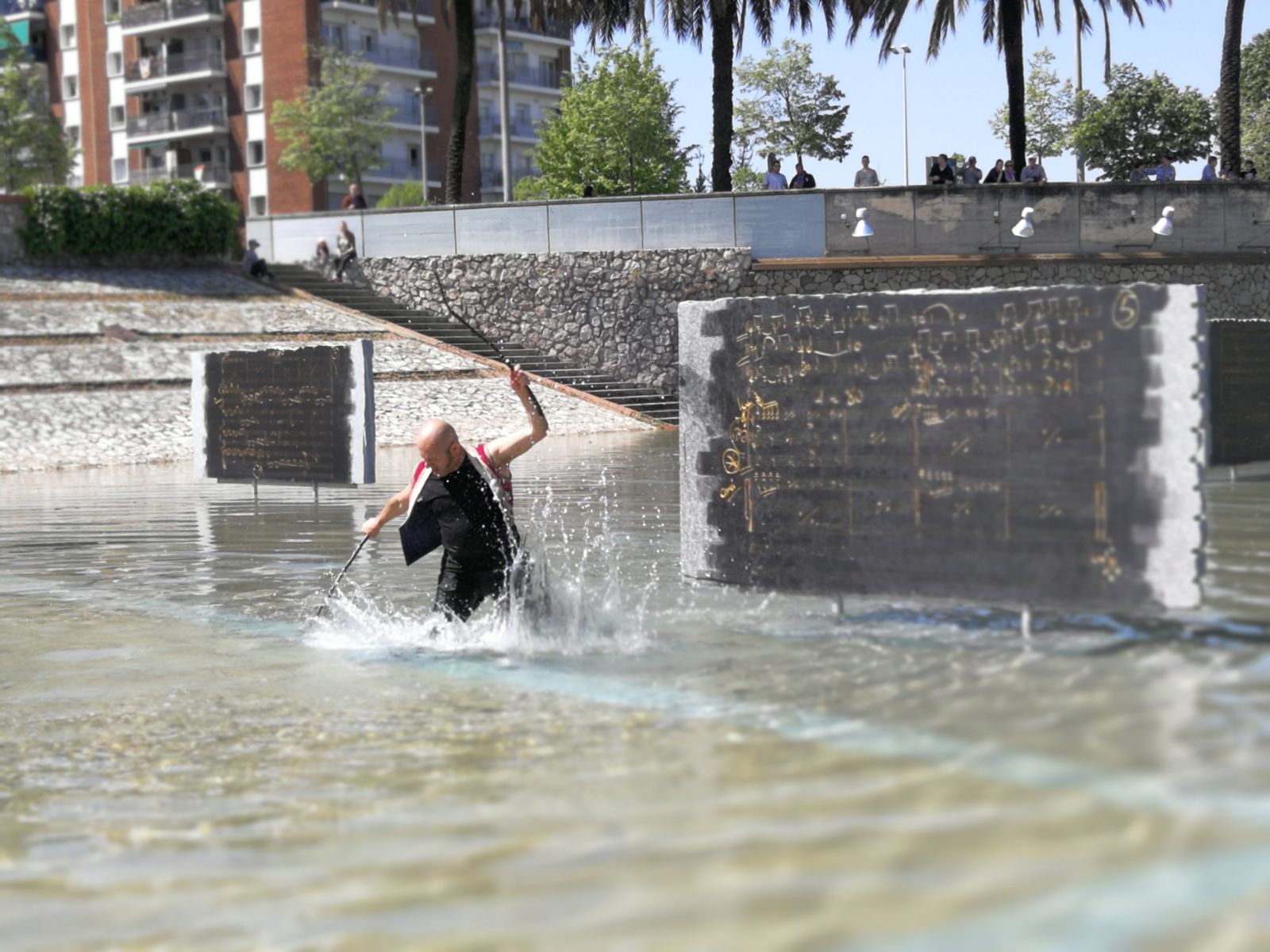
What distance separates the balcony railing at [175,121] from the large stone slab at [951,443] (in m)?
75.7

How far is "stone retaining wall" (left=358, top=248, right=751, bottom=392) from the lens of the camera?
35.3 m

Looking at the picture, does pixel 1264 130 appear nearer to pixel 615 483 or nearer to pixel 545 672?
pixel 615 483

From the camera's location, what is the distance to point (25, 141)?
60.9m

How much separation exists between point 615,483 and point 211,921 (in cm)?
1452

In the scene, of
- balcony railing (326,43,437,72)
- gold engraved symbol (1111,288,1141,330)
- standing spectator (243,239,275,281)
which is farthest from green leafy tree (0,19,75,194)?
gold engraved symbol (1111,288,1141,330)

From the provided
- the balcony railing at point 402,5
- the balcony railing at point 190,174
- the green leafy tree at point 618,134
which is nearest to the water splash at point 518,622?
the green leafy tree at point 618,134

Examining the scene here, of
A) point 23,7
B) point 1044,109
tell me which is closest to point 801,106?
point 1044,109

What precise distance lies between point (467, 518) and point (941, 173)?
2852 cm

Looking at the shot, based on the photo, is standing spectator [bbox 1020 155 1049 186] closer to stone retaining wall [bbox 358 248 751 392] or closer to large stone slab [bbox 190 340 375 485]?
stone retaining wall [bbox 358 248 751 392]

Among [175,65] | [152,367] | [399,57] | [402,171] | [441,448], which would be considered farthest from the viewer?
[402,171]

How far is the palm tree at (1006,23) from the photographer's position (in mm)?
36562

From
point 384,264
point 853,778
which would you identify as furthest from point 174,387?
point 853,778

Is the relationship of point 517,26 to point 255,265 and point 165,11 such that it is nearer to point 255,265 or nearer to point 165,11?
point 165,11

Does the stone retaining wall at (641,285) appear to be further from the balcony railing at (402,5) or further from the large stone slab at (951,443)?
the balcony railing at (402,5)
